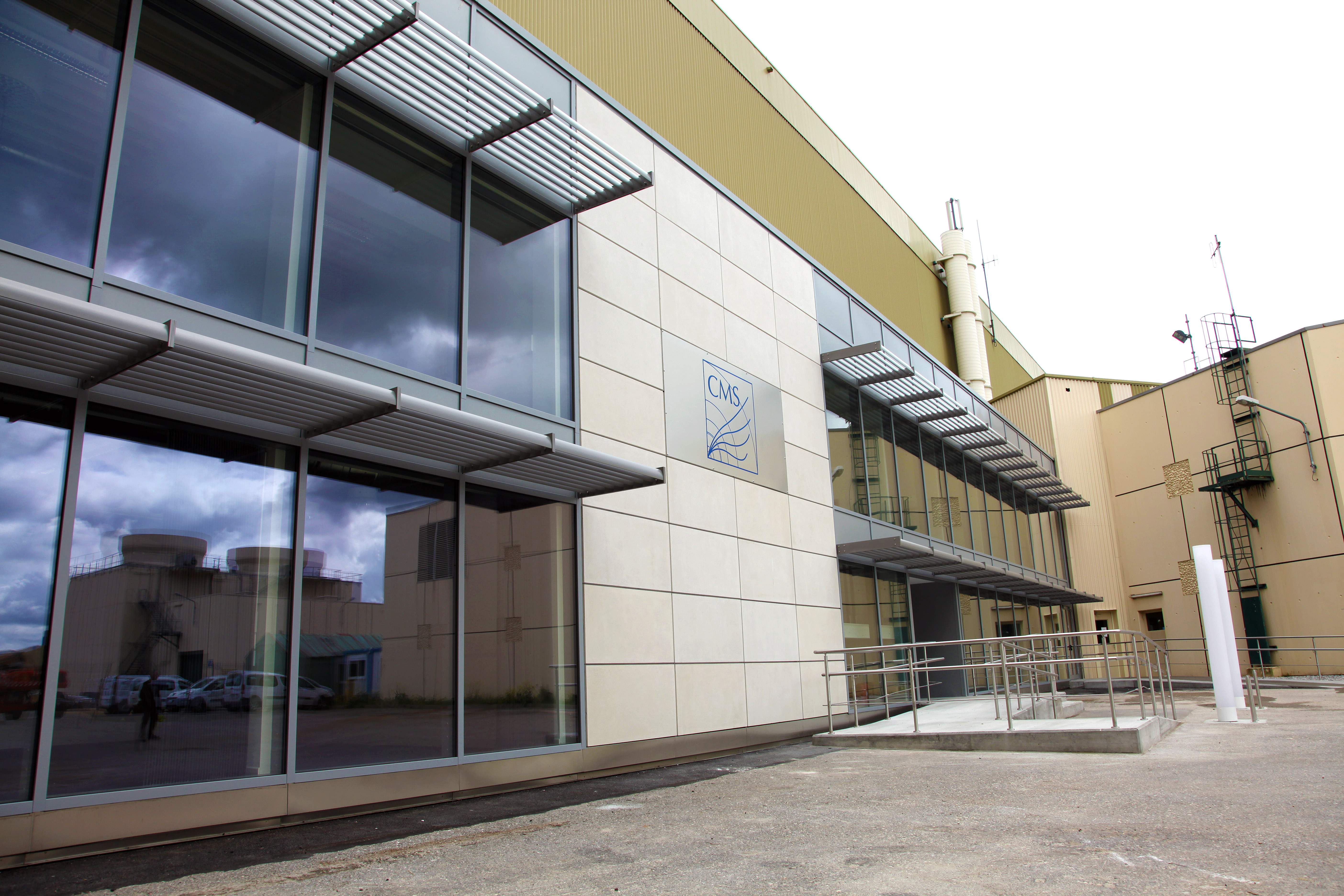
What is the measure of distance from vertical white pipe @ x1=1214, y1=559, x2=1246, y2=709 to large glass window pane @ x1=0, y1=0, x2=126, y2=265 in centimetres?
1384

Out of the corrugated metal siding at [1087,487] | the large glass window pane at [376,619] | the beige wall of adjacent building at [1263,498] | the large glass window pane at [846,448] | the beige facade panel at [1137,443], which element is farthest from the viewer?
the corrugated metal siding at [1087,487]

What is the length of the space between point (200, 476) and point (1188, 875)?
21.6 ft

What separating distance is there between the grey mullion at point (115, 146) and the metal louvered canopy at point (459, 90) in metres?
0.84

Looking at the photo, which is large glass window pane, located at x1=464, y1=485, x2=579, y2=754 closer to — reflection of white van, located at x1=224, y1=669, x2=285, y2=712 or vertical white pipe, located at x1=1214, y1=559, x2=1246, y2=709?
reflection of white van, located at x1=224, y1=669, x2=285, y2=712

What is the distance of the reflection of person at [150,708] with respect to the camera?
5570mm

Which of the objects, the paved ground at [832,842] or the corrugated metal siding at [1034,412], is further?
the corrugated metal siding at [1034,412]

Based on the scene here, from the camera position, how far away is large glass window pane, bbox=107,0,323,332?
6.16 meters

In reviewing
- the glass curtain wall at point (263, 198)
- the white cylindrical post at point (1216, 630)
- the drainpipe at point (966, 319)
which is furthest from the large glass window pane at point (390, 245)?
the drainpipe at point (966, 319)

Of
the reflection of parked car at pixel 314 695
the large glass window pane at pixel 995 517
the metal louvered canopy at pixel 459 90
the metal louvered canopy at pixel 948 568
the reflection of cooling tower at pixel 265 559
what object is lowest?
the reflection of parked car at pixel 314 695

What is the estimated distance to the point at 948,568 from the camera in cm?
1800

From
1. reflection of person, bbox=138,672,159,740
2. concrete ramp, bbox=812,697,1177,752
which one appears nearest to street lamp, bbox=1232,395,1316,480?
concrete ramp, bbox=812,697,1177,752

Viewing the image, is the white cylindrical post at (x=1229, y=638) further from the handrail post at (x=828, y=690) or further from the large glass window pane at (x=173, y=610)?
the large glass window pane at (x=173, y=610)

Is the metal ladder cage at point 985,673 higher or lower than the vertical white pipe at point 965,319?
lower

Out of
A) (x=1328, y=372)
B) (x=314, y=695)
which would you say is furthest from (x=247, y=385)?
(x=1328, y=372)
